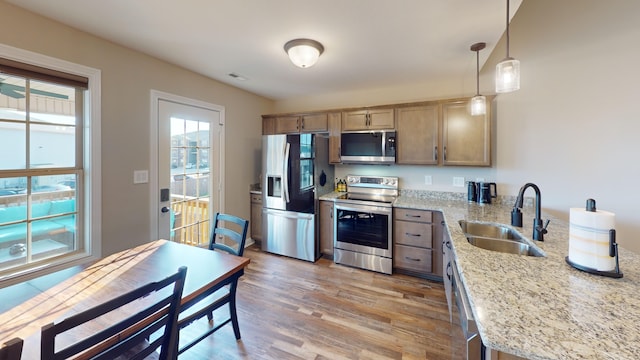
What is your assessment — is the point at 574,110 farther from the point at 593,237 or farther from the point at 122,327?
the point at 122,327

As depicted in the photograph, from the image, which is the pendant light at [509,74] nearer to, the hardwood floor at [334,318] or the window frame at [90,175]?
the hardwood floor at [334,318]

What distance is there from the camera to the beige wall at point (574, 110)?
1.80 m

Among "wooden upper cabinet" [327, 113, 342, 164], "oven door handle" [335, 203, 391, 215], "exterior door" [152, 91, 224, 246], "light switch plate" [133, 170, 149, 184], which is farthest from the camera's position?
"wooden upper cabinet" [327, 113, 342, 164]

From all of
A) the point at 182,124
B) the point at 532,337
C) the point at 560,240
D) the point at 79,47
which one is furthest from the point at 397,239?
the point at 79,47

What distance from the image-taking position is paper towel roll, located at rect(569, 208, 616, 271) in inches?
41.1

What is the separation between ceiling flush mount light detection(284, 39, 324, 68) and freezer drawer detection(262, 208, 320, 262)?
1.92 meters

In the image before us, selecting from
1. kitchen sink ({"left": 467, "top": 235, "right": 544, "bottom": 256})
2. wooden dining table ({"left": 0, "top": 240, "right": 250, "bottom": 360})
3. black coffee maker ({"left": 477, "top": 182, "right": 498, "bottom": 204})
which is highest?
black coffee maker ({"left": 477, "top": 182, "right": 498, "bottom": 204})

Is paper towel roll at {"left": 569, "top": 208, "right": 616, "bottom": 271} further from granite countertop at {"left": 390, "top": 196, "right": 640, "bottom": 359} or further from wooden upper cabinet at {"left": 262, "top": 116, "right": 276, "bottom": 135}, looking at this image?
wooden upper cabinet at {"left": 262, "top": 116, "right": 276, "bottom": 135}

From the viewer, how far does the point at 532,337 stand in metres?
0.72

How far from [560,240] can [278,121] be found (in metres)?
3.46

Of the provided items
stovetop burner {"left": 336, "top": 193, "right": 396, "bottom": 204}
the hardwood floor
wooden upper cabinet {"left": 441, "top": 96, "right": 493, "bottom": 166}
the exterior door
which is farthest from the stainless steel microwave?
the exterior door

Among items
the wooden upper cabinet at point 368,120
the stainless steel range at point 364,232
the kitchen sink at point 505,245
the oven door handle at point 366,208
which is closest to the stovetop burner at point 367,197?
the stainless steel range at point 364,232

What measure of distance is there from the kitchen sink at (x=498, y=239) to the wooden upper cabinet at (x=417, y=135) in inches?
45.6

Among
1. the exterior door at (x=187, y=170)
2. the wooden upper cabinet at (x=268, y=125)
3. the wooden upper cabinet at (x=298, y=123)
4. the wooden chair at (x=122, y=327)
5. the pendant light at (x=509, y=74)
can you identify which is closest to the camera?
the wooden chair at (x=122, y=327)
